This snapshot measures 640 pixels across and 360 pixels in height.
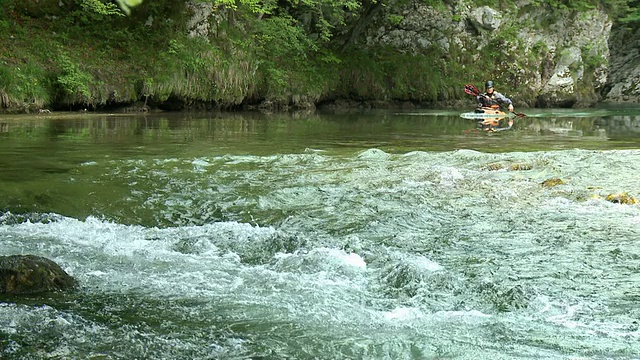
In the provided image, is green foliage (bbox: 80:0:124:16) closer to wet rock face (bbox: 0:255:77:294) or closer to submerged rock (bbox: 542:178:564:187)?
submerged rock (bbox: 542:178:564:187)

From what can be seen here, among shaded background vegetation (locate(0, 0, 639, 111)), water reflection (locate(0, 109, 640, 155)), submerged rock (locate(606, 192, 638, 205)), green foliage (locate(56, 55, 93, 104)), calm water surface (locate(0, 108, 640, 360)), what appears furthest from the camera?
shaded background vegetation (locate(0, 0, 639, 111))

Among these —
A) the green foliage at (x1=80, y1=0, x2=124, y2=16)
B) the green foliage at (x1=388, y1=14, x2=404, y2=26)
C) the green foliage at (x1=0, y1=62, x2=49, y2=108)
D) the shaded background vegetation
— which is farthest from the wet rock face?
the green foliage at (x1=388, y1=14, x2=404, y2=26)

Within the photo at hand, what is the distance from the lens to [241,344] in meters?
3.49

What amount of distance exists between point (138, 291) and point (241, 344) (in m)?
1.16

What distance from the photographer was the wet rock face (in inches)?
165

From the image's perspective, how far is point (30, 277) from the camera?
4.22 m

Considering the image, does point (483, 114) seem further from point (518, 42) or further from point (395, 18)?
point (518, 42)

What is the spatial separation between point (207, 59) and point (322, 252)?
56.2 ft

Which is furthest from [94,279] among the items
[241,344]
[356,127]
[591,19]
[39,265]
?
[591,19]

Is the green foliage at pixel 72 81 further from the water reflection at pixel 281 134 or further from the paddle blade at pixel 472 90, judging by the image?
the paddle blade at pixel 472 90

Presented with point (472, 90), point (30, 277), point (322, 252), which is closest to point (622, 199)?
point (322, 252)

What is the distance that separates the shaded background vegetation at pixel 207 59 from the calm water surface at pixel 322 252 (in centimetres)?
810

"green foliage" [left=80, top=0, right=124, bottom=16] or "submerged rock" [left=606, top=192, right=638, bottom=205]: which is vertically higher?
"green foliage" [left=80, top=0, right=124, bottom=16]

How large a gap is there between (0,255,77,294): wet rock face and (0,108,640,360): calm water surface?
0.42 feet
